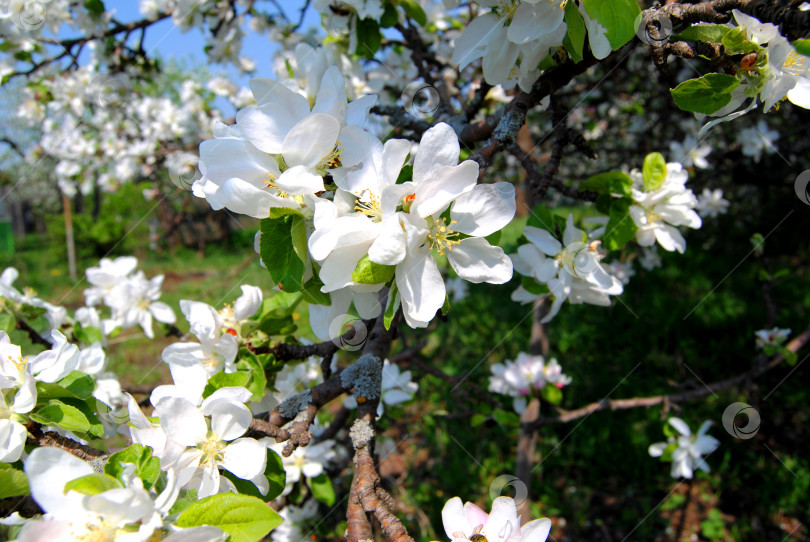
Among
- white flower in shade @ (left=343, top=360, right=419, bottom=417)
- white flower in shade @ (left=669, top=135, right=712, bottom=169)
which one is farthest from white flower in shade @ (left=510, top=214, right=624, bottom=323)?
white flower in shade @ (left=669, top=135, right=712, bottom=169)

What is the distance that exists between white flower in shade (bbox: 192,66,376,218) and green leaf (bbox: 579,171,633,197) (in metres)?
0.68

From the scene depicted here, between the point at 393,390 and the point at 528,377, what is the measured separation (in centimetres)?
57

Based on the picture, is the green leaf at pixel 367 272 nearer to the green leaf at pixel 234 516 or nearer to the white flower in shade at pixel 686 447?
the green leaf at pixel 234 516

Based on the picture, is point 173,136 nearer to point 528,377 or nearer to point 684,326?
point 528,377

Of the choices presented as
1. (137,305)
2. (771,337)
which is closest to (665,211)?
(771,337)

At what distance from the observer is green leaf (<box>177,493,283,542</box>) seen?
0.64 meters

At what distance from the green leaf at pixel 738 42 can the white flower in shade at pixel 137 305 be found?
1.79 meters

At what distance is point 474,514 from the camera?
774mm

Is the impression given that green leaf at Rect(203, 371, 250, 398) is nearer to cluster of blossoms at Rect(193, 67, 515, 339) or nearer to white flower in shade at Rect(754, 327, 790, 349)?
cluster of blossoms at Rect(193, 67, 515, 339)

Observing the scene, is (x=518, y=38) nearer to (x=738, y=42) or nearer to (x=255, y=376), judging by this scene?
(x=738, y=42)

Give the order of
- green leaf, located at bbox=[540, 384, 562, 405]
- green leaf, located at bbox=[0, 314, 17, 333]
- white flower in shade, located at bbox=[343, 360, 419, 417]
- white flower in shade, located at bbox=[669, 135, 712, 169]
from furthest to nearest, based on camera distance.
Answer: white flower in shade, located at bbox=[669, 135, 712, 169] < green leaf, located at bbox=[540, 384, 562, 405] < white flower in shade, located at bbox=[343, 360, 419, 417] < green leaf, located at bbox=[0, 314, 17, 333]

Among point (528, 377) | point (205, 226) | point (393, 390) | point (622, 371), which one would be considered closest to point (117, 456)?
point (393, 390)

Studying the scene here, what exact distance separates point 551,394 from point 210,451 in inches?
56.7

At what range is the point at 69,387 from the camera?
91cm
